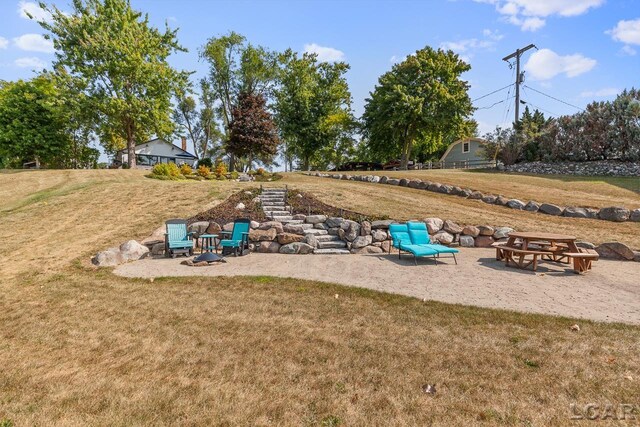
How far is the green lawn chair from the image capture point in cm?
877

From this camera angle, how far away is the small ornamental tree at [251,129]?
92.9ft

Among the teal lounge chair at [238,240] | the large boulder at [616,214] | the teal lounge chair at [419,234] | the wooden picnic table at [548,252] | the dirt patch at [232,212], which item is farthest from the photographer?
the large boulder at [616,214]

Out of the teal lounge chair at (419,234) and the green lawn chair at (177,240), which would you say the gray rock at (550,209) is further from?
the green lawn chair at (177,240)

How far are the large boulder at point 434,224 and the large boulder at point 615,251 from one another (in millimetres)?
3904

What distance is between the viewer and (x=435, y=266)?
761 cm

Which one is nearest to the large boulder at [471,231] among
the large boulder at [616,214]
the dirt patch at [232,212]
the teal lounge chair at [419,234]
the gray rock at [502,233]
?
the gray rock at [502,233]

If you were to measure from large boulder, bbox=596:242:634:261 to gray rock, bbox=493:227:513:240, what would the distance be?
2074mm

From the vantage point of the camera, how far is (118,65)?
25609 mm

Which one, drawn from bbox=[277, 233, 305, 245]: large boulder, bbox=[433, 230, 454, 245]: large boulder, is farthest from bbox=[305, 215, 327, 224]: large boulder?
bbox=[433, 230, 454, 245]: large boulder

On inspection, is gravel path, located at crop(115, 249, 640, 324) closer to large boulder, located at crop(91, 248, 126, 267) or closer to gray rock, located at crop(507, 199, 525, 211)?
large boulder, located at crop(91, 248, 126, 267)

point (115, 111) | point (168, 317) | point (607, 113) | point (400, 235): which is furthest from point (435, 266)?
point (115, 111)

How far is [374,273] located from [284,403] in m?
4.48

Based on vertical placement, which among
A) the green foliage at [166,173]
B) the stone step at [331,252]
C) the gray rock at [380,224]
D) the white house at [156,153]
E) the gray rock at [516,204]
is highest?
the white house at [156,153]

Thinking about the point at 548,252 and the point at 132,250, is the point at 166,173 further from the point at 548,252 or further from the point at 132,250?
the point at 548,252
